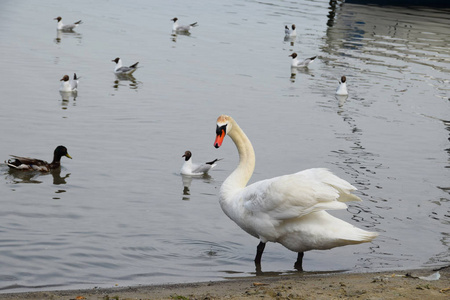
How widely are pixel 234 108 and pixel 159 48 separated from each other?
9.78 m

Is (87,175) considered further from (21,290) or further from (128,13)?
(128,13)

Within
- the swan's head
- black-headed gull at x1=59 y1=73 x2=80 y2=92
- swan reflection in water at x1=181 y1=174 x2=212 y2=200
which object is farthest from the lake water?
the swan's head

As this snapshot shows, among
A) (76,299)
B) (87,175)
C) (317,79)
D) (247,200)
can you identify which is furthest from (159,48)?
(76,299)

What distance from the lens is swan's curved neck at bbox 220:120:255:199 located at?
333 inches

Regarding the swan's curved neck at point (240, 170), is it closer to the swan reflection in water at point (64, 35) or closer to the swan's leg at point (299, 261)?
the swan's leg at point (299, 261)

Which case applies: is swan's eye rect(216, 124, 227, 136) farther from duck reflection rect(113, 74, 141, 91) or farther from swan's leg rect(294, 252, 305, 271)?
duck reflection rect(113, 74, 141, 91)

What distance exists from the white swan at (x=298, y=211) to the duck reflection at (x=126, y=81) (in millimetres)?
12141

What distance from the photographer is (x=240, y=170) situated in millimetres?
8664

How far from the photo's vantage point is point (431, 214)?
1052cm

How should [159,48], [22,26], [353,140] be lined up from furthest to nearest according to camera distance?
[22,26] < [159,48] < [353,140]

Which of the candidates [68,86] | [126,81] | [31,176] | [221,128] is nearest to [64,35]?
[126,81]

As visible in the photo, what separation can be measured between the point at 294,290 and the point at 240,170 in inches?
98.8

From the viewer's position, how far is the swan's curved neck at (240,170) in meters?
8.45

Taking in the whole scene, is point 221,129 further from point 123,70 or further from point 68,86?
point 123,70
